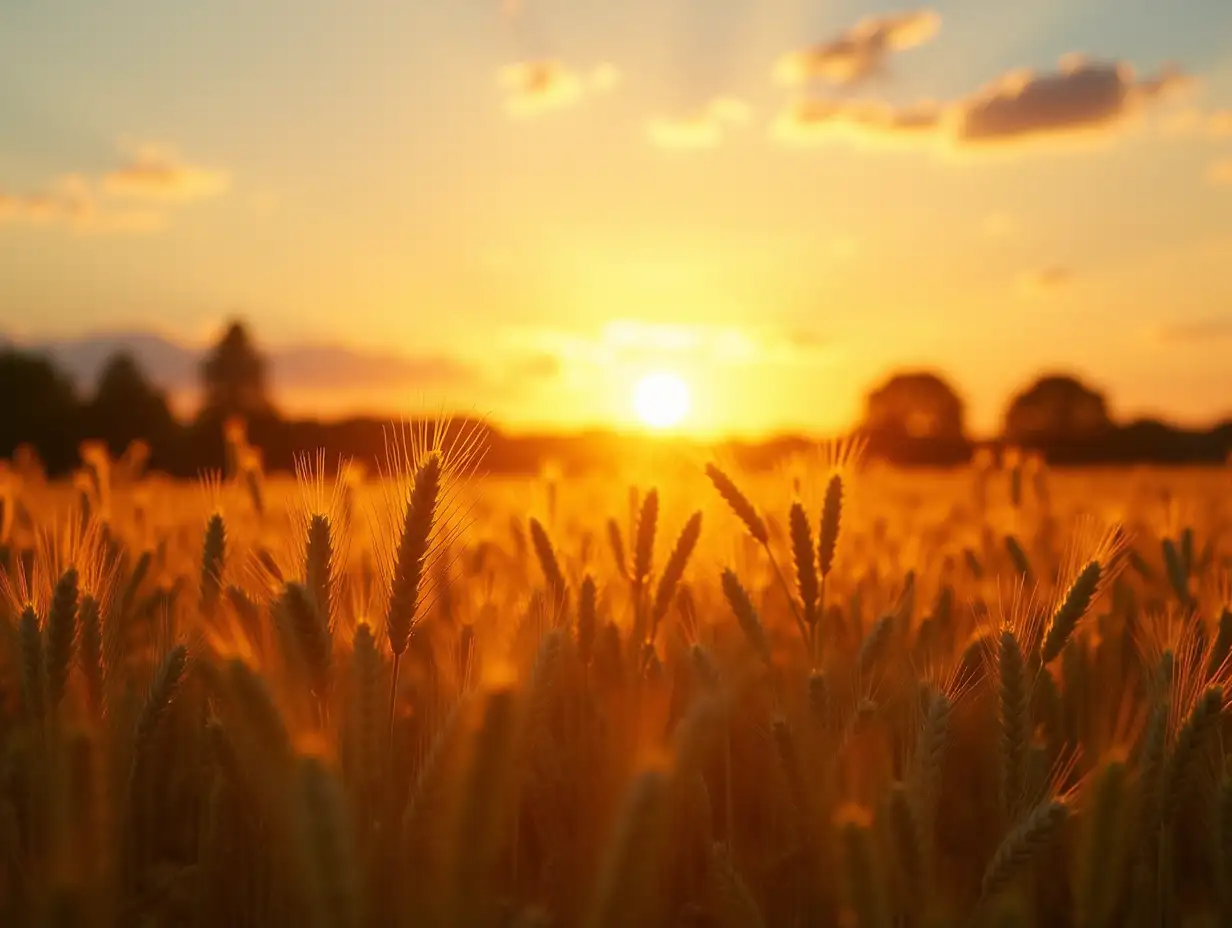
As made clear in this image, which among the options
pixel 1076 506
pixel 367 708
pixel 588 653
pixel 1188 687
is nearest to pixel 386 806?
pixel 367 708

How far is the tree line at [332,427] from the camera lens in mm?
24172

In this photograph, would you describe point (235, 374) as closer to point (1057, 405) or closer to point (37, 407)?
point (37, 407)

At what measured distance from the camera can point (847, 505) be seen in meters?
2.46

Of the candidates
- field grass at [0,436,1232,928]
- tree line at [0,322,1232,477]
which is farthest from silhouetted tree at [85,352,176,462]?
field grass at [0,436,1232,928]

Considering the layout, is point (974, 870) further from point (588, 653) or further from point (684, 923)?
point (588, 653)

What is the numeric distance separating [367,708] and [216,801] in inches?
18.4

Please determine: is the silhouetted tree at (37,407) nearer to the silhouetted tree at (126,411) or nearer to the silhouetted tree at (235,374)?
the silhouetted tree at (126,411)

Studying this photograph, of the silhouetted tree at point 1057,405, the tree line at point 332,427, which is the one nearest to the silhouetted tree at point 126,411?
the tree line at point 332,427

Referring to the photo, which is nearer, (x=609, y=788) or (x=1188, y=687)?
(x=609, y=788)

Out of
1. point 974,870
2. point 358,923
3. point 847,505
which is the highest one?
point 847,505

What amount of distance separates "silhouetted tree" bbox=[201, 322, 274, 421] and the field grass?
75.9m

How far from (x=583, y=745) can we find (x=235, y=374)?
259ft

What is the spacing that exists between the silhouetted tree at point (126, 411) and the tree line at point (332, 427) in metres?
0.09

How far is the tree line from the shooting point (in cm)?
Result: 2417
